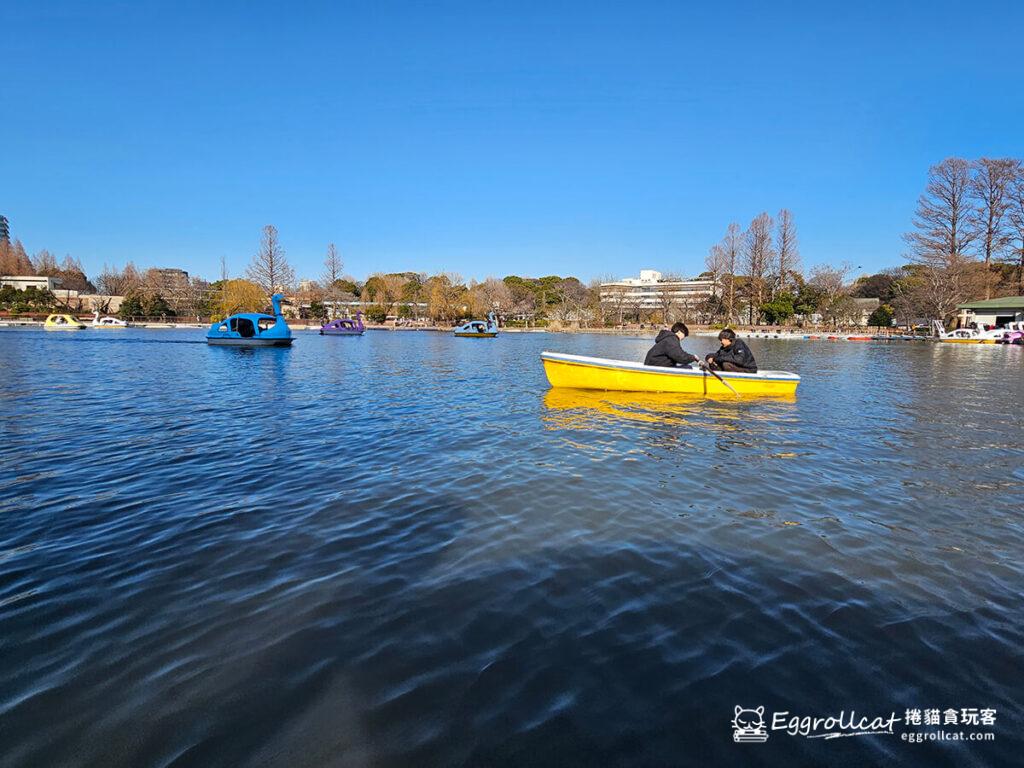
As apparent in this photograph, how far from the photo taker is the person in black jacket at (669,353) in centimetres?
1337

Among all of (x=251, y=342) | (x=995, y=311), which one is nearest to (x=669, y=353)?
(x=251, y=342)

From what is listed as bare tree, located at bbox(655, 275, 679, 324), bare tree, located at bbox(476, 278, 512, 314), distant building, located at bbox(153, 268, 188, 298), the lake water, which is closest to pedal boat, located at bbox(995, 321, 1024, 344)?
bare tree, located at bbox(655, 275, 679, 324)

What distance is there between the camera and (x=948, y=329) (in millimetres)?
54906

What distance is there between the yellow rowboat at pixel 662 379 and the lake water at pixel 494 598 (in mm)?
4499

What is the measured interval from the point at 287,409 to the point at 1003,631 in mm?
11838

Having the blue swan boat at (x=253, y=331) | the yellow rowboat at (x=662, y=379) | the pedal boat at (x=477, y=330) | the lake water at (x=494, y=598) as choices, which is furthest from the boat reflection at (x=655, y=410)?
the pedal boat at (x=477, y=330)

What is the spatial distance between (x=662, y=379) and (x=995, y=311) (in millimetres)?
54723

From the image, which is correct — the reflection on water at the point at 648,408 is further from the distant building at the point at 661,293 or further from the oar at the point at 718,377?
the distant building at the point at 661,293

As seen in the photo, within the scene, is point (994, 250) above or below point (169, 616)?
above

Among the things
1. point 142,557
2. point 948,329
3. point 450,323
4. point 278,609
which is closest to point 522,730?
point 278,609

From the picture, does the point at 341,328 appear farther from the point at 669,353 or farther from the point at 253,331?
the point at 669,353

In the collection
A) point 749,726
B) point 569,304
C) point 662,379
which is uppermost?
point 569,304

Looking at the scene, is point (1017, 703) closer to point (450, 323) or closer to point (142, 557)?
Answer: point (142, 557)

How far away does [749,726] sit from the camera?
104 inches
